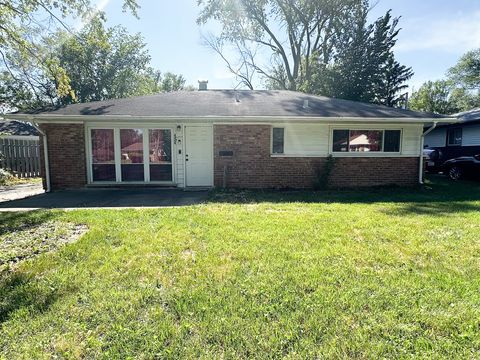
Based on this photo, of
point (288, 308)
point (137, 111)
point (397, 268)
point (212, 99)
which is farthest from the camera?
point (212, 99)

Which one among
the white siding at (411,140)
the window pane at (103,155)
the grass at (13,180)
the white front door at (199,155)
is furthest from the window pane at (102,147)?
the white siding at (411,140)

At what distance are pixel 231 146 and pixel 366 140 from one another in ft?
16.5

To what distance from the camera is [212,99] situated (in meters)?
Answer: 12.5

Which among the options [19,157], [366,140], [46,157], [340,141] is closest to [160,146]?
[46,157]

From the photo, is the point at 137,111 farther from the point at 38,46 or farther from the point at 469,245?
the point at 469,245

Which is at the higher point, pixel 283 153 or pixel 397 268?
pixel 283 153

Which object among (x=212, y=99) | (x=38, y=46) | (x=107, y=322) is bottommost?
(x=107, y=322)

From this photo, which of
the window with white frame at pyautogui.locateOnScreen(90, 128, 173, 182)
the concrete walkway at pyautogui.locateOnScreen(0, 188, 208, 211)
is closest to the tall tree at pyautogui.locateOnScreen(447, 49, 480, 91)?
the window with white frame at pyautogui.locateOnScreen(90, 128, 173, 182)

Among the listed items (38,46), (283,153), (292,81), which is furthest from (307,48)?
(38,46)

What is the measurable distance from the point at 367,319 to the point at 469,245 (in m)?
3.00

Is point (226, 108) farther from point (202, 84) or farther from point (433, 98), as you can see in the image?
point (433, 98)

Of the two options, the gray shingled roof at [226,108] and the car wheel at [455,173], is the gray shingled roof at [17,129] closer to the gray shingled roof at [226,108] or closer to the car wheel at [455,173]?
the gray shingled roof at [226,108]

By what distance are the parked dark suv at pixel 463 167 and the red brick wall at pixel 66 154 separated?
52.0ft

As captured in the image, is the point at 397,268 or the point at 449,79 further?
the point at 449,79
